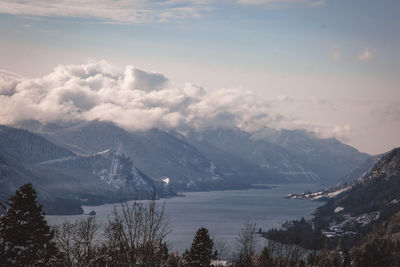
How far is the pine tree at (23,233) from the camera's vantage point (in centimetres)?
3653

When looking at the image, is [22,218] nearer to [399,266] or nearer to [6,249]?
[6,249]

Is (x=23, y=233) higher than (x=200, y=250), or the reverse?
(x=23, y=233)

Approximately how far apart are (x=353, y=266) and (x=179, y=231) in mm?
97908

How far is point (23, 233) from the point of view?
37344 millimetres

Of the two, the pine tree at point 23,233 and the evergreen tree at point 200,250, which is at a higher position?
the pine tree at point 23,233

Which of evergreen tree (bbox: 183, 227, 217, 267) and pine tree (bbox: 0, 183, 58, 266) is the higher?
pine tree (bbox: 0, 183, 58, 266)

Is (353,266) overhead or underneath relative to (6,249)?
underneath

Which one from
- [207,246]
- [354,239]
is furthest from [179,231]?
[207,246]

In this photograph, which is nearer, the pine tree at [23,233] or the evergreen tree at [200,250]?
the pine tree at [23,233]

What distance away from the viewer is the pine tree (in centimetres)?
3653

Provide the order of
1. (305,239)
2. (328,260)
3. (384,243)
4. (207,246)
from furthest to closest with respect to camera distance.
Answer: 1. (305,239)
2. (384,243)
3. (328,260)
4. (207,246)

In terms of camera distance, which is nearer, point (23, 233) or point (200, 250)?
point (23, 233)

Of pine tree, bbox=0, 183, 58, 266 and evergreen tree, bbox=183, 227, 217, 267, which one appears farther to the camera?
evergreen tree, bbox=183, 227, 217, 267

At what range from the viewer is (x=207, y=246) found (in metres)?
68.3
